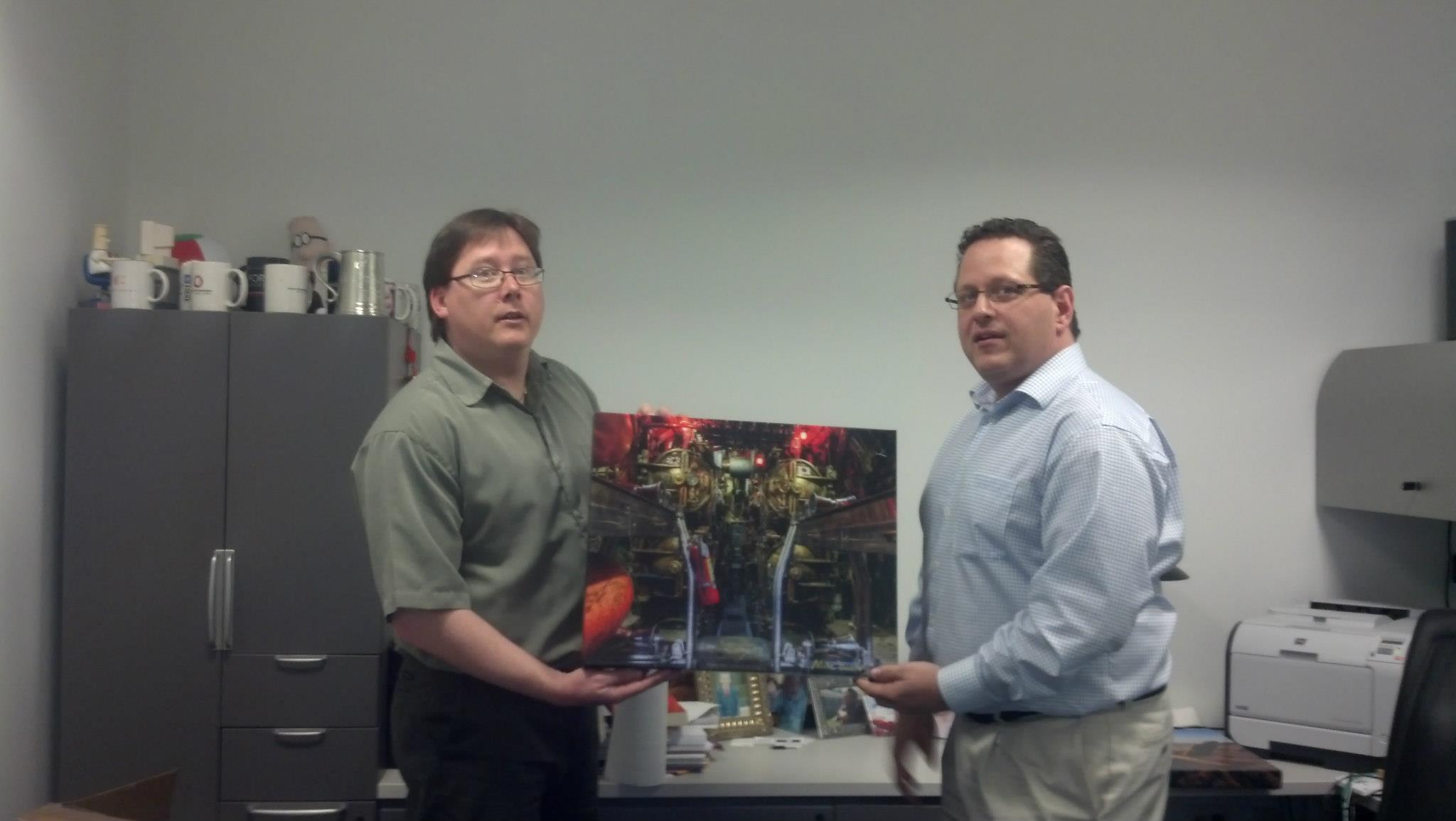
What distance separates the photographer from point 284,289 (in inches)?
98.5

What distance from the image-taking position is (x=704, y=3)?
301cm

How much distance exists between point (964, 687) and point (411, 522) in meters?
0.85

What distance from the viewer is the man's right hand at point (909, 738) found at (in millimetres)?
1977

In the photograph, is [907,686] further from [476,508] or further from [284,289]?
[284,289]

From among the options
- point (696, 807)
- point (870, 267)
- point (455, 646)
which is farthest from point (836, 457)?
point (870, 267)

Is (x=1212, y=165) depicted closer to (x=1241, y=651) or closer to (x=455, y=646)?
(x=1241, y=651)

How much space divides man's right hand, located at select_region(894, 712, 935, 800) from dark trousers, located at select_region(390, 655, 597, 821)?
618 millimetres

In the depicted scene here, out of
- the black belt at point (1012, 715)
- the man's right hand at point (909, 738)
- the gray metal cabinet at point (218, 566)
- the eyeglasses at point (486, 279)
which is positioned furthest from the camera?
the gray metal cabinet at point (218, 566)

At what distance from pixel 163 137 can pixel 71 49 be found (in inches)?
12.6

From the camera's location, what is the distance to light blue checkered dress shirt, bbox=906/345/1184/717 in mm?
1583

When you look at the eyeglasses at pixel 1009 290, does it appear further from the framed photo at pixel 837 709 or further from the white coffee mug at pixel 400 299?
the white coffee mug at pixel 400 299

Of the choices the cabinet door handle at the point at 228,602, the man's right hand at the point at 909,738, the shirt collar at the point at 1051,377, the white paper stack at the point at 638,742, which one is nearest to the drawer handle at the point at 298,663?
the cabinet door handle at the point at 228,602

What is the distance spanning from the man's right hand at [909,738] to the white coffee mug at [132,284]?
1820 mm

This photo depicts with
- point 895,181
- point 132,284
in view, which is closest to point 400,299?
point 132,284
